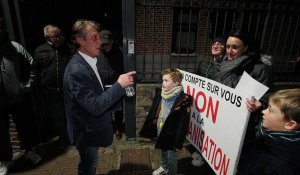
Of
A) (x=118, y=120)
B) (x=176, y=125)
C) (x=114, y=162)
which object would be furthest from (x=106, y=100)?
(x=118, y=120)

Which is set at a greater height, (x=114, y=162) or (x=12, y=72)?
(x=12, y=72)

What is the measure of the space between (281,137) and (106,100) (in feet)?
4.40

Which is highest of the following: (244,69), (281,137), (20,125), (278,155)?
(244,69)

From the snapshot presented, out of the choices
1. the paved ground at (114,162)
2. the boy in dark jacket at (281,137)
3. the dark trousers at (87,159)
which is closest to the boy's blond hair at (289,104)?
the boy in dark jacket at (281,137)

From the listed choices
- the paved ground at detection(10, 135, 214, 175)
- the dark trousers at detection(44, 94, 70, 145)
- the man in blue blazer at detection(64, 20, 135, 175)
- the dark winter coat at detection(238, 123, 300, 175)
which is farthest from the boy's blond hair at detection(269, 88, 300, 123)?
the dark trousers at detection(44, 94, 70, 145)

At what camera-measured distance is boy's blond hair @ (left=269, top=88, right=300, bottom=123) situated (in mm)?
1434

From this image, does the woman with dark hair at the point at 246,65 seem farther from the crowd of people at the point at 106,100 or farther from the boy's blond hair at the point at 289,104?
the boy's blond hair at the point at 289,104

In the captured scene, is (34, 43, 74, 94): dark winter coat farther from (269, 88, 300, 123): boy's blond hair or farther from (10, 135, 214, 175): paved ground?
(269, 88, 300, 123): boy's blond hair

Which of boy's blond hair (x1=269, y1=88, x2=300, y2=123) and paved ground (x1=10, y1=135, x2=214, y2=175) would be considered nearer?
boy's blond hair (x1=269, y1=88, x2=300, y2=123)

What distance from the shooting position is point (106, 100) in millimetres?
1869

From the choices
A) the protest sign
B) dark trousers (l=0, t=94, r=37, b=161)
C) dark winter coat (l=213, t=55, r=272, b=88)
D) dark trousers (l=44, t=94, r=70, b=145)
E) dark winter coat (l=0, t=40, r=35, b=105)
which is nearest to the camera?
the protest sign

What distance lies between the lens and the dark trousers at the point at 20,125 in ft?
9.47

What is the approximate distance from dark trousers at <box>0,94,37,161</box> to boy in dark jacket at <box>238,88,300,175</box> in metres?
2.96

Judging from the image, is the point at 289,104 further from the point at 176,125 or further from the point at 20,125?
the point at 20,125
